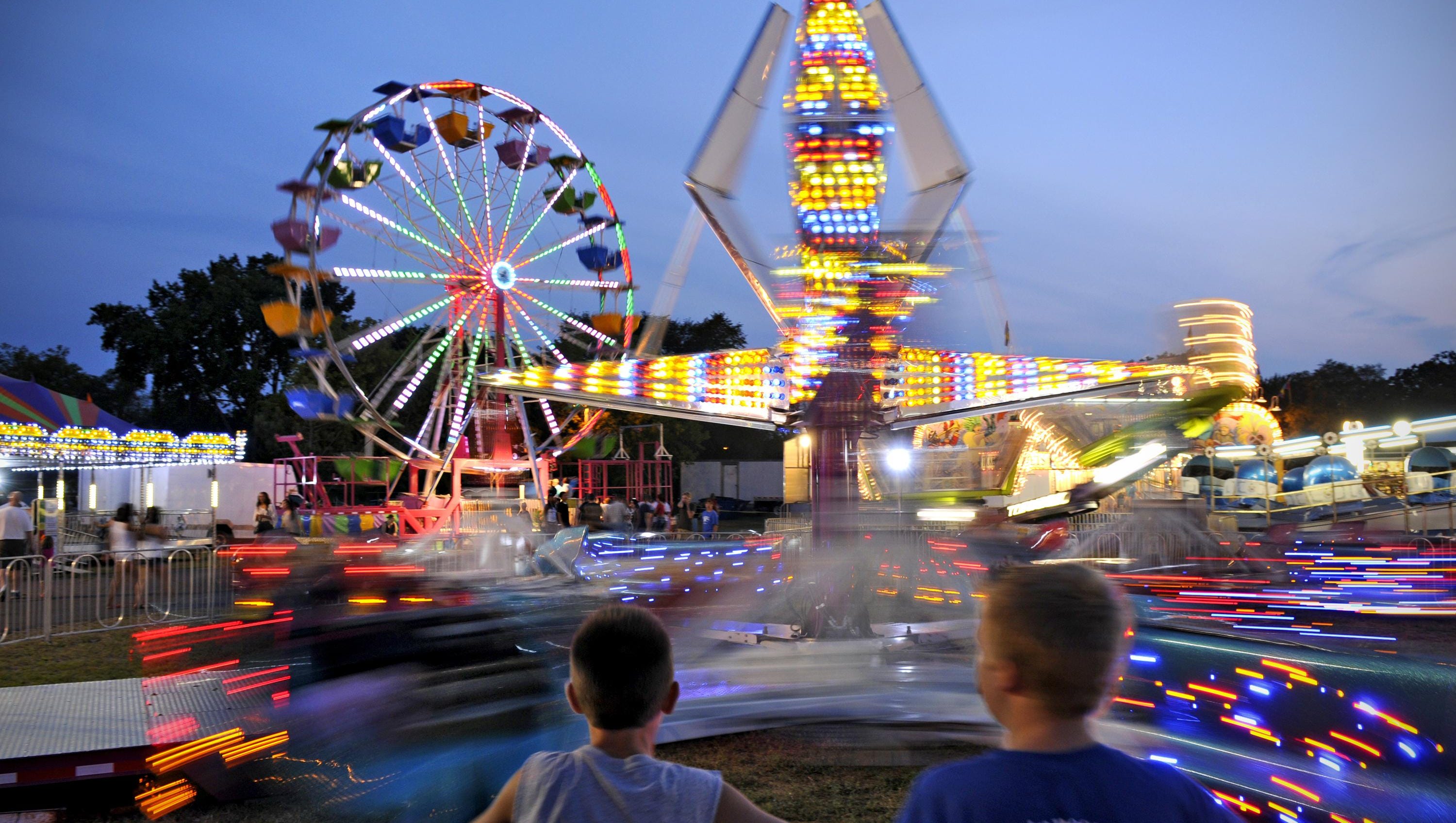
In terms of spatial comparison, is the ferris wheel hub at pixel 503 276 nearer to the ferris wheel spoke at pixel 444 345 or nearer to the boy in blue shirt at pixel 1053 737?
the ferris wheel spoke at pixel 444 345

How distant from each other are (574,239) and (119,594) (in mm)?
13594

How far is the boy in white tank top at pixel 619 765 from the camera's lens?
1523mm

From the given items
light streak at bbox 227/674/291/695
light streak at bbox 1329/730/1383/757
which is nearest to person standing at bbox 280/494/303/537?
light streak at bbox 227/674/291/695

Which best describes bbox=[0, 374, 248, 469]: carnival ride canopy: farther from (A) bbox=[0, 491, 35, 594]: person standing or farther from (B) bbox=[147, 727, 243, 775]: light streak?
(B) bbox=[147, 727, 243, 775]: light streak

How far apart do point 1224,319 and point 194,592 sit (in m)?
13.6

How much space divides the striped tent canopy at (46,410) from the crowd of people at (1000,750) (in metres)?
20.6

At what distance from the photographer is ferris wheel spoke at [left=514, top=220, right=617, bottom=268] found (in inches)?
925

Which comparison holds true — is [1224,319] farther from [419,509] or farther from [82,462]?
[82,462]

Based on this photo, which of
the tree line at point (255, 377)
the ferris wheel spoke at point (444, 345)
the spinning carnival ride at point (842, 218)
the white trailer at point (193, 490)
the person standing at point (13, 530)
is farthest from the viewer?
the tree line at point (255, 377)

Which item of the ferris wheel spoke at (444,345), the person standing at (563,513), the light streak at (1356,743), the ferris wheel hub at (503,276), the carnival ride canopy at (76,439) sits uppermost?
the ferris wheel hub at (503,276)

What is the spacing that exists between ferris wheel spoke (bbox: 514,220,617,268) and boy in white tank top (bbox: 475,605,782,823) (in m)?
22.6

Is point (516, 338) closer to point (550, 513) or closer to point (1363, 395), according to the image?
point (550, 513)

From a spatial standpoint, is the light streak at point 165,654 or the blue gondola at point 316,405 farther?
the blue gondola at point 316,405

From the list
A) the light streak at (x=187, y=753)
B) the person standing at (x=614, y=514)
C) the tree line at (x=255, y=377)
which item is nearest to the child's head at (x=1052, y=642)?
the light streak at (x=187, y=753)
